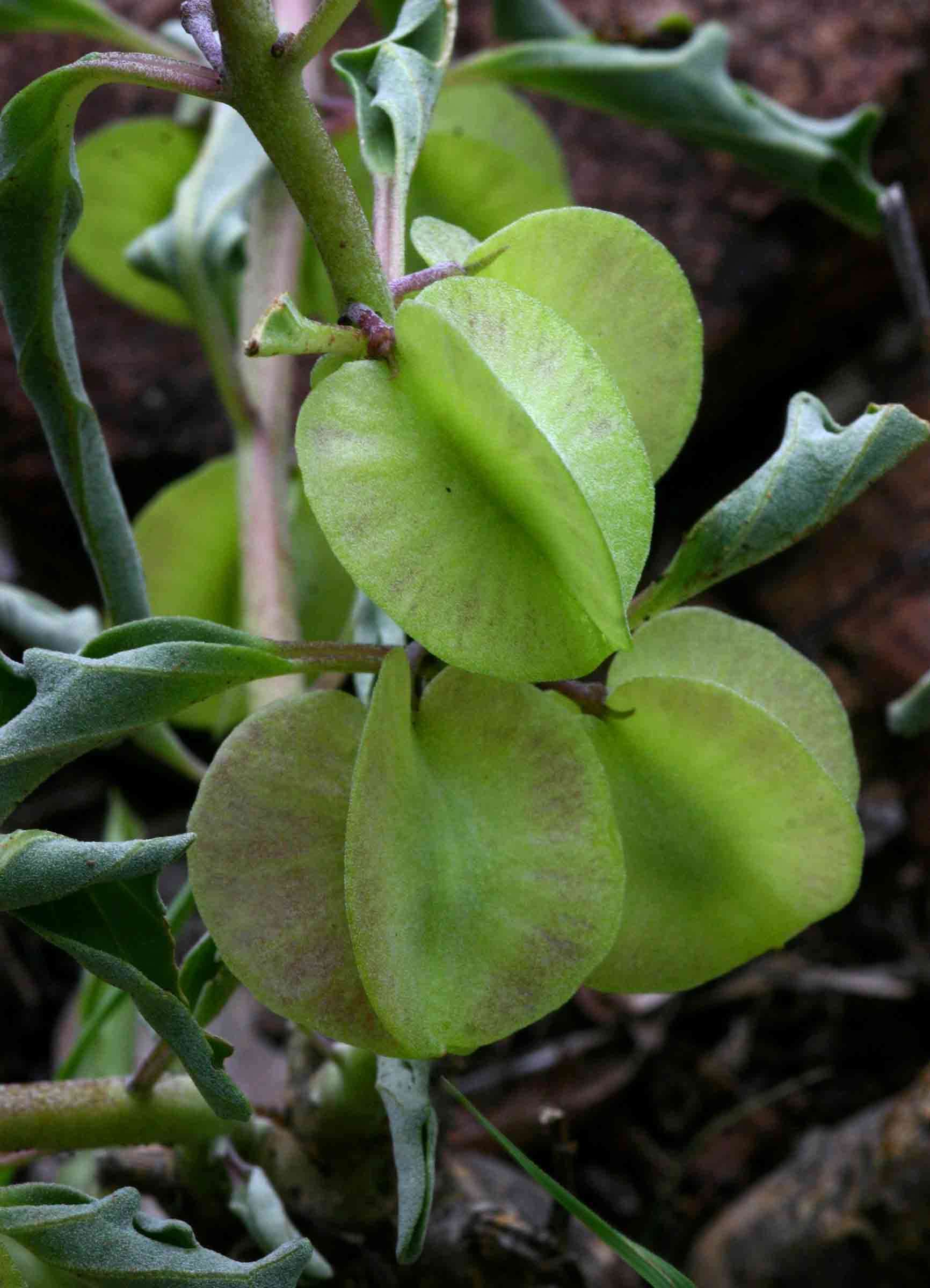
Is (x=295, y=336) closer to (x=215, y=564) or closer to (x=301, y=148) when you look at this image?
(x=301, y=148)

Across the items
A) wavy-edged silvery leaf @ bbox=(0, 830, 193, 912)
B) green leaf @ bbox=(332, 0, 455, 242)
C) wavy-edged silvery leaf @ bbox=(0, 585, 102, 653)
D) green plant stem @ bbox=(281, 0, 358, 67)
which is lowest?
wavy-edged silvery leaf @ bbox=(0, 585, 102, 653)

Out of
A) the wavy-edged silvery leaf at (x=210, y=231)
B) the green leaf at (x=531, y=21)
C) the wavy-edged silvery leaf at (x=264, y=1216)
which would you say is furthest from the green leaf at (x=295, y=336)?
the green leaf at (x=531, y=21)

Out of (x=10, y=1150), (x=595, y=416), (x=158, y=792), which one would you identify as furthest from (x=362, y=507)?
(x=158, y=792)

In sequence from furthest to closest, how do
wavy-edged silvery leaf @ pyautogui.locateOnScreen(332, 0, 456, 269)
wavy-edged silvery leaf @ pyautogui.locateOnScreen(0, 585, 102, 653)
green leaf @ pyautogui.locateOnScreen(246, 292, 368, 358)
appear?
wavy-edged silvery leaf @ pyautogui.locateOnScreen(0, 585, 102, 653)
wavy-edged silvery leaf @ pyautogui.locateOnScreen(332, 0, 456, 269)
green leaf @ pyautogui.locateOnScreen(246, 292, 368, 358)

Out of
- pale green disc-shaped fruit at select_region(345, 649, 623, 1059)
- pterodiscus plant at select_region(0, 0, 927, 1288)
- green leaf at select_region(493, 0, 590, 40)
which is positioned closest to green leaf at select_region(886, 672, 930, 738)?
pterodiscus plant at select_region(0, 0, 927, 1288)

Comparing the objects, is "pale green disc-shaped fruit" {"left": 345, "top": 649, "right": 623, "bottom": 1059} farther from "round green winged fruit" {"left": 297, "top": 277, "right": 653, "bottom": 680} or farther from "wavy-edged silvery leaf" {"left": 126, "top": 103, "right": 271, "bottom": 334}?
"wavy-edged silvery leaf" {"left": 126, "top": 103, "right": 271, "bottom": 334}

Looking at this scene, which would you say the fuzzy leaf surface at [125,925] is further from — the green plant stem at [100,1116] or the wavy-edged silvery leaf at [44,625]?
the wavy-edged silvery leaf at [44,625]
